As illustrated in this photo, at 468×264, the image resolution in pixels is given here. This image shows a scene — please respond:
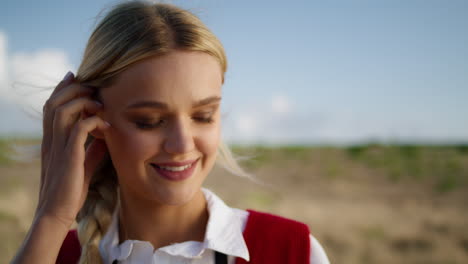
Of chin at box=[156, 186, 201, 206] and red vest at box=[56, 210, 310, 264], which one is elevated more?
chin at box=[156, 186, 201, 206]

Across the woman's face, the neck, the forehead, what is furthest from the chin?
the forehead

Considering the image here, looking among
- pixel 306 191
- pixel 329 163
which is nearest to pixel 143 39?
pixel 306 191

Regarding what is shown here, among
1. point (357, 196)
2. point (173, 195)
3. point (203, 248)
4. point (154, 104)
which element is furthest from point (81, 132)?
point (357, 196)

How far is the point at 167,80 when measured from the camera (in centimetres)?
191

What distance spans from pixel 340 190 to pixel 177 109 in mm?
15073

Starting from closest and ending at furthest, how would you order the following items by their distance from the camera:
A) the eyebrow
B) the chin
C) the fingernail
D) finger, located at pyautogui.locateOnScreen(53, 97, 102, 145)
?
1. the eyebrow
2. the chin
3. finger, located at pyautogui.locateOnScreen(53, 97, 102, 145)
4. the fingernail

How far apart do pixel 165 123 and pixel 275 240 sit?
2.59 ft

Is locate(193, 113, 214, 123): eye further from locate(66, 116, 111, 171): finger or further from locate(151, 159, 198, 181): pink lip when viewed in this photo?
locate(66, 116, 111, 171): finger

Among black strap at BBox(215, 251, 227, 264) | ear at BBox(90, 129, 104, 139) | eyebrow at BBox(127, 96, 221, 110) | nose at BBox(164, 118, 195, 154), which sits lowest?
black strap at BBox(215, 251, 227, 264)

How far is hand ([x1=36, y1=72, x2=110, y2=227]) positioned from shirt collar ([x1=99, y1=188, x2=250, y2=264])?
10.4 inches

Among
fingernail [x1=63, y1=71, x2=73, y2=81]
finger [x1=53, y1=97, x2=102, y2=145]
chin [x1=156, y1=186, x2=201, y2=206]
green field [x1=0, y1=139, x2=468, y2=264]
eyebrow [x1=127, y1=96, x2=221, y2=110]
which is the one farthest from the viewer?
green field [x1=0, y1=139, x2=468, y2=264]

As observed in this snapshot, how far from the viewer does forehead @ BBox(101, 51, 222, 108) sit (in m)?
1.91

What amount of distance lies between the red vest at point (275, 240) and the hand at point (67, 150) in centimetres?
85

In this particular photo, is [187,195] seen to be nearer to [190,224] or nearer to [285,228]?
[190,224]
